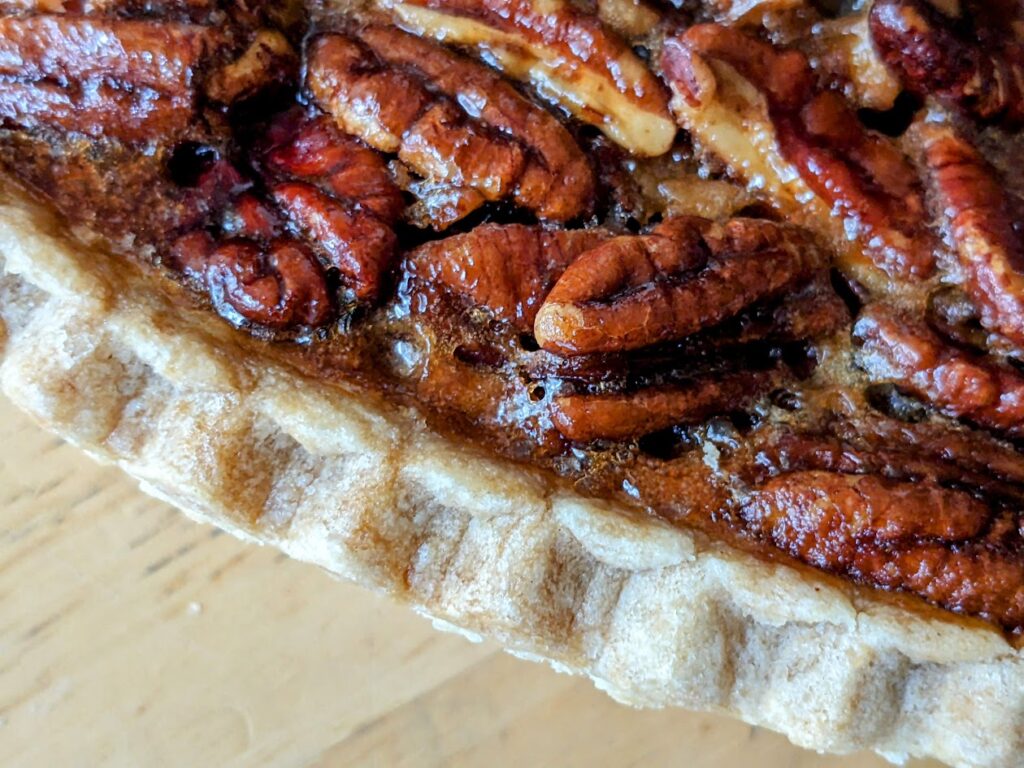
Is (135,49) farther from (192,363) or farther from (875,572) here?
(875,572)

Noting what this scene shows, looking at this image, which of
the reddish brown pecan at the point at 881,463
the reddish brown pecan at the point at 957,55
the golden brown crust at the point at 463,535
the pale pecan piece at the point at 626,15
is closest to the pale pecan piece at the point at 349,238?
the golden brown crust at the point at 463,535

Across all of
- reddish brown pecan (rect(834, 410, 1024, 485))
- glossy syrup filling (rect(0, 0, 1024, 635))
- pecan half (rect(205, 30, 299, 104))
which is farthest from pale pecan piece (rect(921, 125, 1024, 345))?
pecan half (rect(205, 30, 299, 104))

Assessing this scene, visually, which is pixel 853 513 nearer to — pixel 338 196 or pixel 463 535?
pixel 463 535

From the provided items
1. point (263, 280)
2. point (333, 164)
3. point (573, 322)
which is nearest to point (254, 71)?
point (333, 164)

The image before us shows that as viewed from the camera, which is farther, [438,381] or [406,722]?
[406,722]

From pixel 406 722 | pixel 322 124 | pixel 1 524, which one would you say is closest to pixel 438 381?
pixel 322 124

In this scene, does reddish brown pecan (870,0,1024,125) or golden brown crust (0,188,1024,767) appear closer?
golden brown crust (0,188,1024,767)

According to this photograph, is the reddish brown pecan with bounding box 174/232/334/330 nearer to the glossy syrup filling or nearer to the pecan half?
the glossy syrup filling
